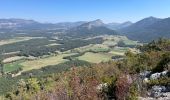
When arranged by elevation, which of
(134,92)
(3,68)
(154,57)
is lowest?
(3,68)

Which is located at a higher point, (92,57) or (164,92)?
(164,92)

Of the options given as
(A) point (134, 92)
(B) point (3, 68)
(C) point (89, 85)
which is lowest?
(B) point (3, 68)

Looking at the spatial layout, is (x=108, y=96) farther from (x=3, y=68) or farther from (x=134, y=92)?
(x=3, y=68)

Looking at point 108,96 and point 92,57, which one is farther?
point 92,57

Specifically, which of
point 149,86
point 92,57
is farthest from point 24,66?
point 149,86

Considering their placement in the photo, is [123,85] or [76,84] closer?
[76,84]

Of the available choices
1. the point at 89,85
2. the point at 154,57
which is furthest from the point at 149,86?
the point at 154,57

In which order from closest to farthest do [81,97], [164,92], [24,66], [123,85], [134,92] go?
[81,97] → [123,85] → [134,92] → [164,92] → [24,66]

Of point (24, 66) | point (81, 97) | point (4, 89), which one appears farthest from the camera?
point (24, 66)

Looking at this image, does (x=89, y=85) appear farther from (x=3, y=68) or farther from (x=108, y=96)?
(x=3, y=68)
